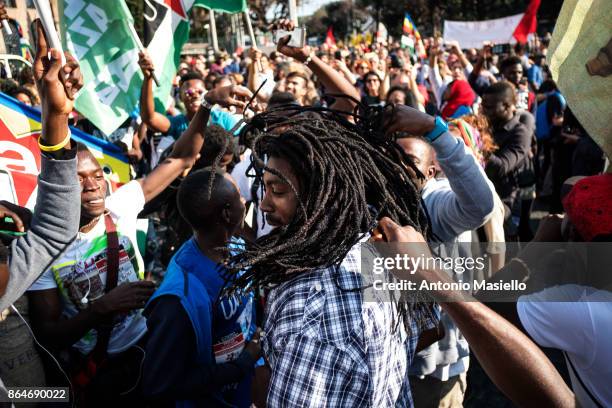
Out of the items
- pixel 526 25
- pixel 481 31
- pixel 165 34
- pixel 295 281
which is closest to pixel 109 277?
pixel 295 281

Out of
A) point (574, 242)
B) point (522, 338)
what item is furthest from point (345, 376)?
point (574, 242)

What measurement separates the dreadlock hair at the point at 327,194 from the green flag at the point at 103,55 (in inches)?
101

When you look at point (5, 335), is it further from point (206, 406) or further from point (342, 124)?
point (342, 124)

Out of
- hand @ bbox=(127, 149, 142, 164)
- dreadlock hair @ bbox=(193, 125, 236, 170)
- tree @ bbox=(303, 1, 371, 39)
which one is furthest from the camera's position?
tree @ bbox=(303, 1, 371, 39)

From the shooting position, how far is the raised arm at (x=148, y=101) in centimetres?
380

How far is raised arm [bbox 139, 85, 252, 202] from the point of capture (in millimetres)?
2855

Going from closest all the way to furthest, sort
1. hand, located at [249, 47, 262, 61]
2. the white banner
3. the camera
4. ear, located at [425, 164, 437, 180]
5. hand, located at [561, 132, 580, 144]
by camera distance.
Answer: ear, located at [425, 164, 437, 180]
the camera
hand, located at [249, 47, 262, 61]
hand, located at [561, 132, 580, 144]
the white banner

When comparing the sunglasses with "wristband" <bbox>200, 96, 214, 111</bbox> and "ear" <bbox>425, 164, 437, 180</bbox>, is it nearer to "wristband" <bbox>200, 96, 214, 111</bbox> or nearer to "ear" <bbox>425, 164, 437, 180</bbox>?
"wristband" <bbox>200, 96, 214, 111</bbox>

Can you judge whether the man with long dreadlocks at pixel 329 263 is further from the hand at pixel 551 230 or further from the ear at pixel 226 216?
the ear at pixel 226 216

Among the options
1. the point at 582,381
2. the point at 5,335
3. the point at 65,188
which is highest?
the point at 65,188

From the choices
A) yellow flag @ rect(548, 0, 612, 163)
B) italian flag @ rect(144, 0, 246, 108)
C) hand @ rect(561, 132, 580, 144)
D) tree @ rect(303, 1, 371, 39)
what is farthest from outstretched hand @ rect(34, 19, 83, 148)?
tree @ rect(303, 1, 371, 39)

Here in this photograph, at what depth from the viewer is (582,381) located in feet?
4.30

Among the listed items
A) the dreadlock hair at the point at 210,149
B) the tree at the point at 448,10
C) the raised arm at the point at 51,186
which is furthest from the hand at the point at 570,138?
the tree at the point at 448,10

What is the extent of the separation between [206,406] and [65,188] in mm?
1035
